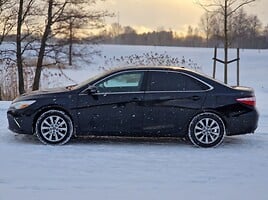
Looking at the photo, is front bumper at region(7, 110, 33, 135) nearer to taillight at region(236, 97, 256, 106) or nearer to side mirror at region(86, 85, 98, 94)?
side mirror at region(86, 85, 98, 94)

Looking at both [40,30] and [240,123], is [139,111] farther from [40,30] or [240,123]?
[40,30]

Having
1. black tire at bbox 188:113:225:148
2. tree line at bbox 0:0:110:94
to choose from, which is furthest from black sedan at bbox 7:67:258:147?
tree line at bbox 0:0:110:94

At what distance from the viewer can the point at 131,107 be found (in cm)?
897

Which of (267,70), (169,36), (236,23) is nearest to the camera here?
(236,23)

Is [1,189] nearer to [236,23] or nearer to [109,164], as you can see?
[109,164]

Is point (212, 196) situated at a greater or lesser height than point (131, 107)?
lesser

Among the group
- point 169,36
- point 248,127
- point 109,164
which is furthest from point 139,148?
point 169,36

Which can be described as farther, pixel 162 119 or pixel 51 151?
pixel 162 119

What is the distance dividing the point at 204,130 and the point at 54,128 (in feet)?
8.48

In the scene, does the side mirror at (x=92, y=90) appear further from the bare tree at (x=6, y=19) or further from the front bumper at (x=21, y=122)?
the bare tree at (x=6, y=19)

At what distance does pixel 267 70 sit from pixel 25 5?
96.3ft

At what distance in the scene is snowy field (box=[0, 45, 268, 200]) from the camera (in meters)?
6.16

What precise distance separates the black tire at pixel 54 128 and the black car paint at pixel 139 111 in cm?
10

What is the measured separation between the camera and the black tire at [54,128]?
8.99 m
